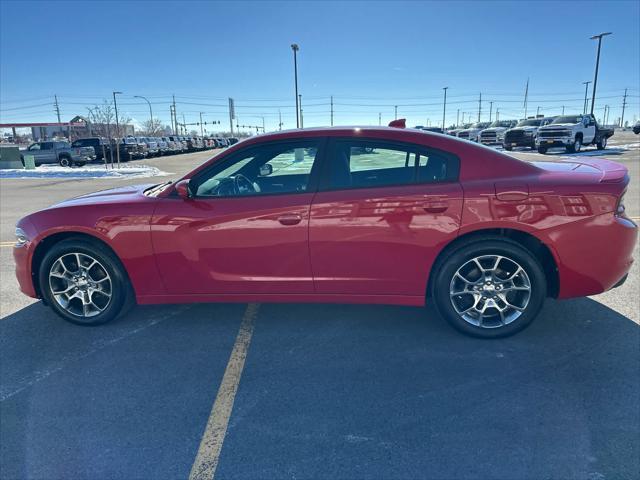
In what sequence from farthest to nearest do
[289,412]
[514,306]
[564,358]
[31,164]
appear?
[31,164] < [514,306] < [564,358] < [289,412]

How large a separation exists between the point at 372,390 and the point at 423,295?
3.07 feet

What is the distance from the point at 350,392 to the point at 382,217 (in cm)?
125

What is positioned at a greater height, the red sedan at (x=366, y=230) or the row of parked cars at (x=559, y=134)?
the row of parked cars at (x=559, y=134)

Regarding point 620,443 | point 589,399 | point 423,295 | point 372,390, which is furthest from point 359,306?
point 620,443

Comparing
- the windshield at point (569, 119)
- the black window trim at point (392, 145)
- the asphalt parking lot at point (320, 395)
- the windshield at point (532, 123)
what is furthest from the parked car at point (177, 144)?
the black window trim at point (392, 145)

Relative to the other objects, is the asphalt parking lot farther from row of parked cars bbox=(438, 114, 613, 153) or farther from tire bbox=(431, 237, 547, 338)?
row of parked cars bbox=(438, 114, 613, 153)

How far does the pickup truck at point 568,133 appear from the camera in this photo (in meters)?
23.4

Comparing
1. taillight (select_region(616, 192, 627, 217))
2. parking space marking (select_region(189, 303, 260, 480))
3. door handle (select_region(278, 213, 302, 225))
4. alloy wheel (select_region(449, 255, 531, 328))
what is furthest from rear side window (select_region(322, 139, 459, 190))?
parking space marking (select_region(189, 303, 260, 480))

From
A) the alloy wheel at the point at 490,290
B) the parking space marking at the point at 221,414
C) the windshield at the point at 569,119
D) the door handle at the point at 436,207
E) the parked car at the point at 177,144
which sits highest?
the windshield at the point at 569,119

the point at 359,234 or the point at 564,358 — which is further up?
the point at 359,234

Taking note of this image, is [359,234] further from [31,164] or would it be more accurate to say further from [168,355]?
[31,164]

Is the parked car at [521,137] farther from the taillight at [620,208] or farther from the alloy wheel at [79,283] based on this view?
the alloy wheel at [79,283]

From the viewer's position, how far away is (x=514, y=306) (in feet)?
11.0

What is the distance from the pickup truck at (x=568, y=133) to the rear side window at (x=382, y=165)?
23.4m
